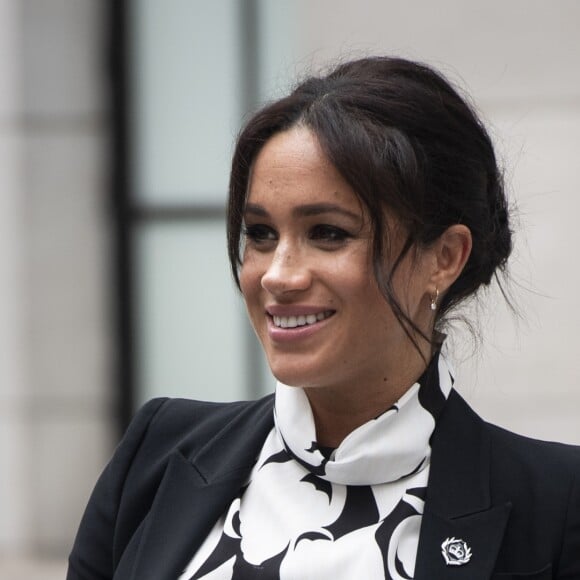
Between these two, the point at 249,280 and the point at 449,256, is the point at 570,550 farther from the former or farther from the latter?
the point at 249,280

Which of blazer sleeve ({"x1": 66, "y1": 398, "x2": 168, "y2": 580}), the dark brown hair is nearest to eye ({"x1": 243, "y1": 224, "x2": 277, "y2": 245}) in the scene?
the dark brown hair

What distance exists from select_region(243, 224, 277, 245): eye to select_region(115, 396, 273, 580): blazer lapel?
1.50 ft

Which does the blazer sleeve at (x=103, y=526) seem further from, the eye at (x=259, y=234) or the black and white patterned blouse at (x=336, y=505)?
the eye at (x=259, y=234)

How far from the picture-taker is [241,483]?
302cm

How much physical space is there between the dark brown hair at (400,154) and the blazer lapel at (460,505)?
23cm

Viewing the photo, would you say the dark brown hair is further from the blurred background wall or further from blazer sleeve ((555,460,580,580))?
the blurred background wall

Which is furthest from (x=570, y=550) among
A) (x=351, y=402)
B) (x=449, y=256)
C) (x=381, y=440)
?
(x=449, y=256)

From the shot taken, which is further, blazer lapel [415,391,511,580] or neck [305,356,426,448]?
neck [305,356,426,448]

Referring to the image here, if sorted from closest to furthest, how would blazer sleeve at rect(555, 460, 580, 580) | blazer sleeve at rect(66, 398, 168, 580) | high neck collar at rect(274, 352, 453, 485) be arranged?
1. blazer sleeve at rect(555, 460, 580, 580)
2. high neck collar at rect(274, 352, 453, 485)
3. blazer sleeve at rect(66, 398, 168, 580)

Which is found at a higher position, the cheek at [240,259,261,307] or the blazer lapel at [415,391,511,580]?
the cheek at [240,259,261,307]

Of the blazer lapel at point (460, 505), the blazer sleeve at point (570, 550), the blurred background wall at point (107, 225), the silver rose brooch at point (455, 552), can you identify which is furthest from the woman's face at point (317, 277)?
the blurred background wall at point (107, 225)

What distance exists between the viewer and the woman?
2754 mm

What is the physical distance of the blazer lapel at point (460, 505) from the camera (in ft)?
8.92

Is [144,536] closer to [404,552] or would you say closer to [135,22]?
[404,552]
